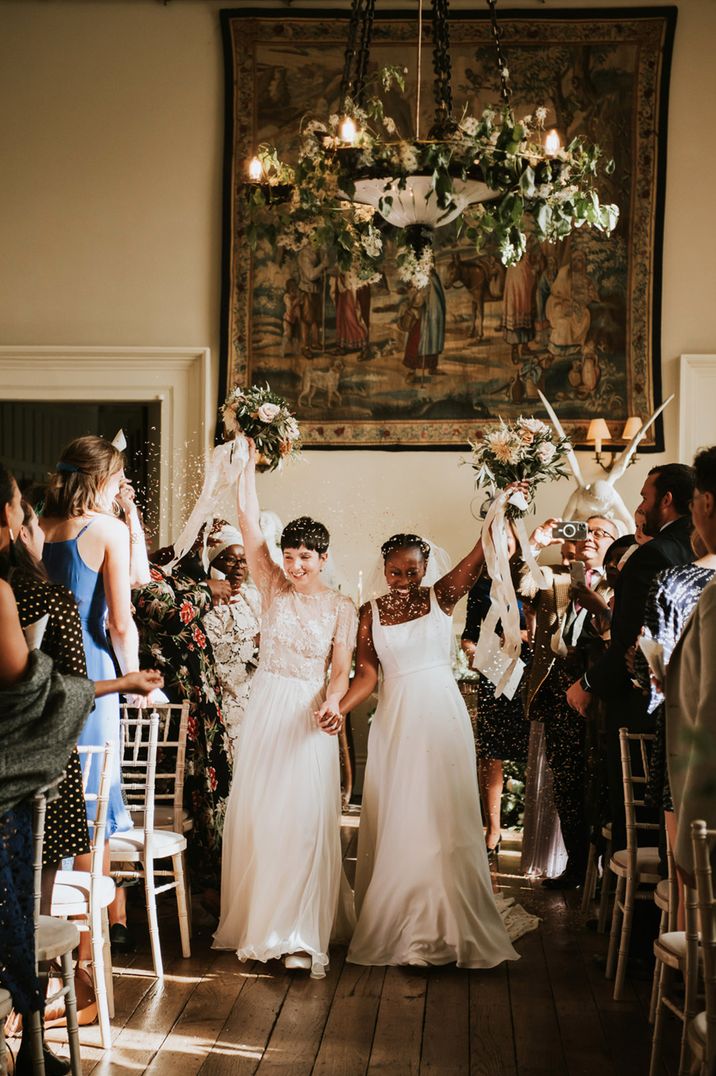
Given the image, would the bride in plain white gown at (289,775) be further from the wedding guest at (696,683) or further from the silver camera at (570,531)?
the silver camera at (570,531)

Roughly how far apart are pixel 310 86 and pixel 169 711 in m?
5.53

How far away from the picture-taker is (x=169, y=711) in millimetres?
4695

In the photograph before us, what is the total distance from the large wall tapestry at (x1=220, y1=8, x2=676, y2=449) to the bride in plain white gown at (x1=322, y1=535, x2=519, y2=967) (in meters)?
3.78

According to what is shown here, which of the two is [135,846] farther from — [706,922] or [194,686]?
[706,922]

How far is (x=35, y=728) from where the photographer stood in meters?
2.62

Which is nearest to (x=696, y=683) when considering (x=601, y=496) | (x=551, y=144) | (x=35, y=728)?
(x=35, y=728)

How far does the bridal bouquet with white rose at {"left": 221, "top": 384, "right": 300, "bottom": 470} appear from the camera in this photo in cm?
487

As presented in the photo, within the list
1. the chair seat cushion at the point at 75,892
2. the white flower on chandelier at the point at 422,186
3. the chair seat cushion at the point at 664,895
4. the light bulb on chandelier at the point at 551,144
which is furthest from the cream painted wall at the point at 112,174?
the chair seat cushion at the point at 664,895

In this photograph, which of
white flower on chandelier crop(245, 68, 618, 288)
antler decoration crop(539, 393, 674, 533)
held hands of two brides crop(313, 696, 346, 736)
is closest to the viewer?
white flower on chandelier crop(245, 68, 618, 288)

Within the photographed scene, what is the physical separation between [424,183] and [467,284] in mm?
4457

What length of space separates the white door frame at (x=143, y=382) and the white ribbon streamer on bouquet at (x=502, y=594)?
3921 mm

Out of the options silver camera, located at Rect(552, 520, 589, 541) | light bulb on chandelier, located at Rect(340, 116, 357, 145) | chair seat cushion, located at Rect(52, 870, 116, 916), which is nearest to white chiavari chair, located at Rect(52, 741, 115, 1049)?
chair seat cushion, located at Rect(52, 870, 116, 916)

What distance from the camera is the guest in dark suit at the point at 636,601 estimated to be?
4.36m

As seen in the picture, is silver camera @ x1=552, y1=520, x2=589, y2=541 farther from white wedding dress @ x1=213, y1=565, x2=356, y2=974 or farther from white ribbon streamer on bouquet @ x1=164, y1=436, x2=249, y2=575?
white ribbon streamer on bouquet @ x1=164, y1=436, x2=249, y2=575
